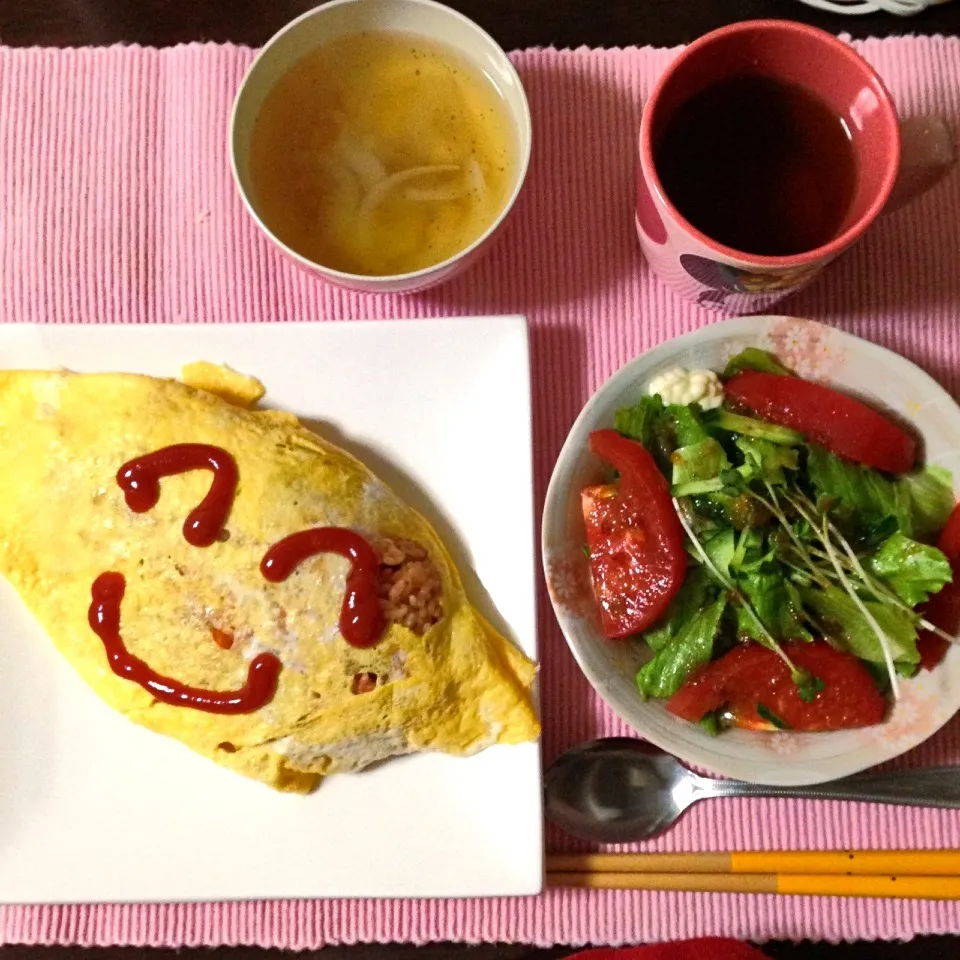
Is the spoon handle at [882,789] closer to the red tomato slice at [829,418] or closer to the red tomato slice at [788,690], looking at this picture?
the red tomato slice at [788,690]

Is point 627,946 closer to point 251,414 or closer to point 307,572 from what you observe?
point 307,572

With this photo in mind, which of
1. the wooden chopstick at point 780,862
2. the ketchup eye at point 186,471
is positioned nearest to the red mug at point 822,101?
the ketchup eye at point 186,471

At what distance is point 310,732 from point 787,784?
0.54 m

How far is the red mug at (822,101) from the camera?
911 mm

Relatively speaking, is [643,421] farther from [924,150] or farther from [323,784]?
[323,784]

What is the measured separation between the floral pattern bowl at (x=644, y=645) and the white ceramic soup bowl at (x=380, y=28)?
24 cm

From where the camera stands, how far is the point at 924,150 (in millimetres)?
935

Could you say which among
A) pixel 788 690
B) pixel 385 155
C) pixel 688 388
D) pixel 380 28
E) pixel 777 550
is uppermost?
pixel 380 28

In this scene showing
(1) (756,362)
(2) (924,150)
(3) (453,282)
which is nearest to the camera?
(2) (924,150)

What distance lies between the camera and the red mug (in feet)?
2.99

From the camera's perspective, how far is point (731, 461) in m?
1.05

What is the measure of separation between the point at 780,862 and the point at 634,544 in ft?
1.47

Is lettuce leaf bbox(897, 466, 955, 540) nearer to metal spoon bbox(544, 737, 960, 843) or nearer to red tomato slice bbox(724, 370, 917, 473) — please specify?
red tomato slice bbox(724, 370, 917, 473)

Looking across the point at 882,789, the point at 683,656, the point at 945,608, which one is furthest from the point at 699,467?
the point at 882,789
